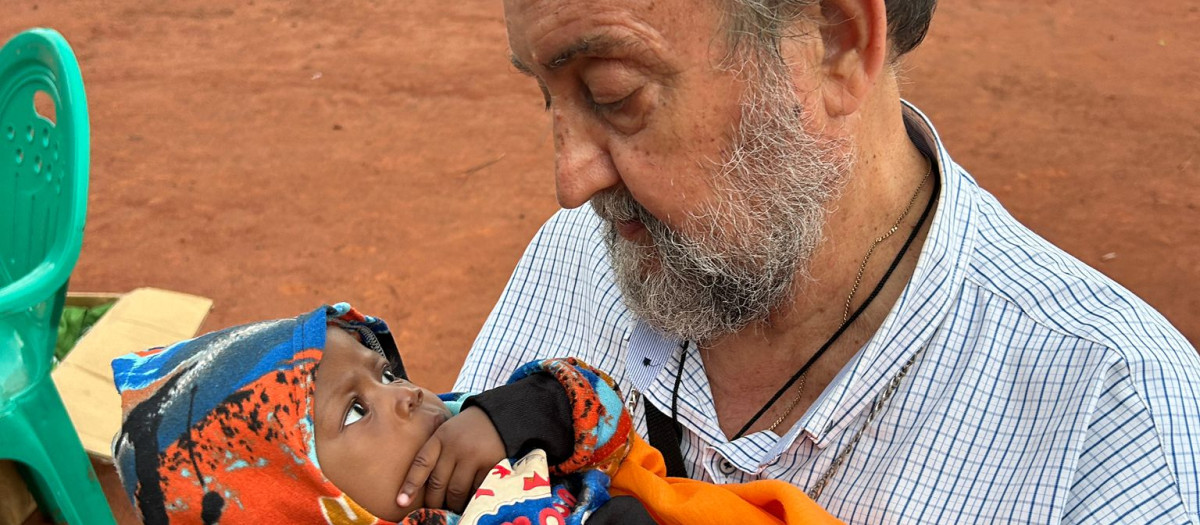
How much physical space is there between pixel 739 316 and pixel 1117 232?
416 cm

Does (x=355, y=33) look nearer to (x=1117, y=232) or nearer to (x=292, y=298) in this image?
(x=292, y=298)

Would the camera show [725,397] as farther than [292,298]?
No

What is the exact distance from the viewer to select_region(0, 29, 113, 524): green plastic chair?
123 inches

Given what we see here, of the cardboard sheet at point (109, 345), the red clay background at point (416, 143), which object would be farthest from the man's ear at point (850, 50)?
the red clay background at point (416, 143)

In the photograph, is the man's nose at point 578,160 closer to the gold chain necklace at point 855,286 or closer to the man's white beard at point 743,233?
the man's white beard at point 743,233

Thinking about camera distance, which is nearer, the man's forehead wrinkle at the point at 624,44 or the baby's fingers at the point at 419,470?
the man's forehead wrinkle at the point at 624,44

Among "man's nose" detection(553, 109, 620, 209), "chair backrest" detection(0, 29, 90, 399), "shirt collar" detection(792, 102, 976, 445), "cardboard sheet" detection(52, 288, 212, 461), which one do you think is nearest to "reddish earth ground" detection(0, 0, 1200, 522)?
"cardboard sheet" detection(52, 288, 212, 461)

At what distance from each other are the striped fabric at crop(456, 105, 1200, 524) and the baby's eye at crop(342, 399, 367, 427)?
23.6 inches

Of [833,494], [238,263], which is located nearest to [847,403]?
[833,494]

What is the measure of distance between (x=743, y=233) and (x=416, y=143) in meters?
4.97

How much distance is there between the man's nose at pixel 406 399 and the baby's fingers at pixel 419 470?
0.07 metres

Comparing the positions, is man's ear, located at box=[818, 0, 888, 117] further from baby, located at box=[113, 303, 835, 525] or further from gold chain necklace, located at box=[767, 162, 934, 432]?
baby, located at box=[113, 303, 835, 525]

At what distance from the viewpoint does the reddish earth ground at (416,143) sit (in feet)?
17.8

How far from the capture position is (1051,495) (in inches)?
63.8
